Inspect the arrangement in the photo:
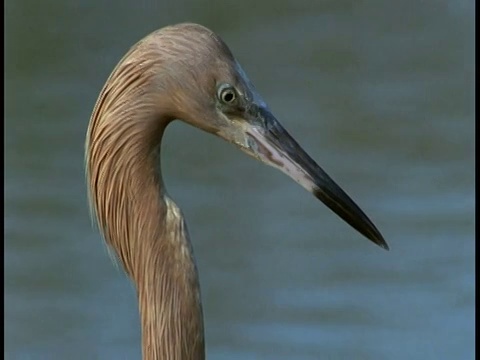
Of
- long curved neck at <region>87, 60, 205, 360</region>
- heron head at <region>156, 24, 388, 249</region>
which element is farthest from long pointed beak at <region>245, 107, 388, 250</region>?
long curved neck at <region>87, 60, 205, 360</region>

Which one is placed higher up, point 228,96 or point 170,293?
point 228,96

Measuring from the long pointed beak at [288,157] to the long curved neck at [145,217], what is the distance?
0.13m

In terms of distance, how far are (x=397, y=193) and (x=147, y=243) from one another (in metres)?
2.76

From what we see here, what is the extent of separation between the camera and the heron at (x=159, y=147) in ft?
6.04

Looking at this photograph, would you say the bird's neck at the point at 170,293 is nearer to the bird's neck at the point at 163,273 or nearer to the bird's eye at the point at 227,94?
the bird's neck at the point at 163,273

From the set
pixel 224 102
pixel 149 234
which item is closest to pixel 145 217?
pixel 149 234

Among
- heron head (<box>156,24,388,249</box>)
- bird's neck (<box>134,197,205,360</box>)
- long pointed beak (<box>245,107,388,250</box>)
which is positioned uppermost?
heron head (<box>156,24,388,249</box>)

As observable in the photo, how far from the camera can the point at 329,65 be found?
17.8 feet

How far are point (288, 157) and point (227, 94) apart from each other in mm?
142

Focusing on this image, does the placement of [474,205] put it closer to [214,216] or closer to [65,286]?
[214,216]

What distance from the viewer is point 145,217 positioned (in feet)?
6.14

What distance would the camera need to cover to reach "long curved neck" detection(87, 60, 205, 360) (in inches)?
72.8

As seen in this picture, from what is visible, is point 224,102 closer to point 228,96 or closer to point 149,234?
point 228,96

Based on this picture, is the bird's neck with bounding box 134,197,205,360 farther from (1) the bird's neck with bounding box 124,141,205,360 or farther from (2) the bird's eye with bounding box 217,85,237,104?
(2) the bird's eye with bounding box 217,85,237,104
